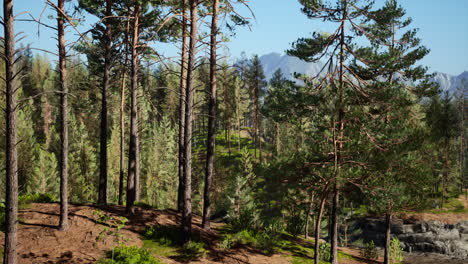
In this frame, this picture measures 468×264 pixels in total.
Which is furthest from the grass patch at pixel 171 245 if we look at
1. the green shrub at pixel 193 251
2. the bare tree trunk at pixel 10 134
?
the bare tree trunk at pixel 10 134

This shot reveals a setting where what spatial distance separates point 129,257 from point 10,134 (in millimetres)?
4777

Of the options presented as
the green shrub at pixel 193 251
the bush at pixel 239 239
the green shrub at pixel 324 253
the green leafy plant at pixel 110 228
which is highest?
the green leafy plant at pixel 110 228

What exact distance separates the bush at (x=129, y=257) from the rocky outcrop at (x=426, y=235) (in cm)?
2494

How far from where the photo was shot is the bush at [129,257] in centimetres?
888

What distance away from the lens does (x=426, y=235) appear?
30.3 metres

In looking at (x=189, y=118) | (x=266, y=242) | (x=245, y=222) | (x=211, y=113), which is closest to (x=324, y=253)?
(x=266, y=242)

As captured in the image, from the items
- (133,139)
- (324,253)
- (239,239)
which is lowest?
(324,253)

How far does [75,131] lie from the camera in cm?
3347

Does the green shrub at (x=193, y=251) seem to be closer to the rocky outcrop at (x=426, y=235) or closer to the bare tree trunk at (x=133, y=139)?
the bare tree trunk at (x=133, y=139)

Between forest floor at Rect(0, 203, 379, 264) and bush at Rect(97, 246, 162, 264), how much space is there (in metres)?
0.35

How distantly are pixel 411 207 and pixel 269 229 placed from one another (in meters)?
8.10

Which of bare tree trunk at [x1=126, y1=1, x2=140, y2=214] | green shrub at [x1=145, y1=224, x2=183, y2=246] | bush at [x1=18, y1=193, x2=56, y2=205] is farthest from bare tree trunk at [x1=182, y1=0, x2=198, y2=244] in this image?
bush at [x1=18, y1=193, x2=56, y2=205]

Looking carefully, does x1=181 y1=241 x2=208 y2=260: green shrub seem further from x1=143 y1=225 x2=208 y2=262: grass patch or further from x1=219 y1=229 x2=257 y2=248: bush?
x1=219 y1=229 x2=257 y2=248: bush

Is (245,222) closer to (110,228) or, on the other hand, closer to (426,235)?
(110,228)
